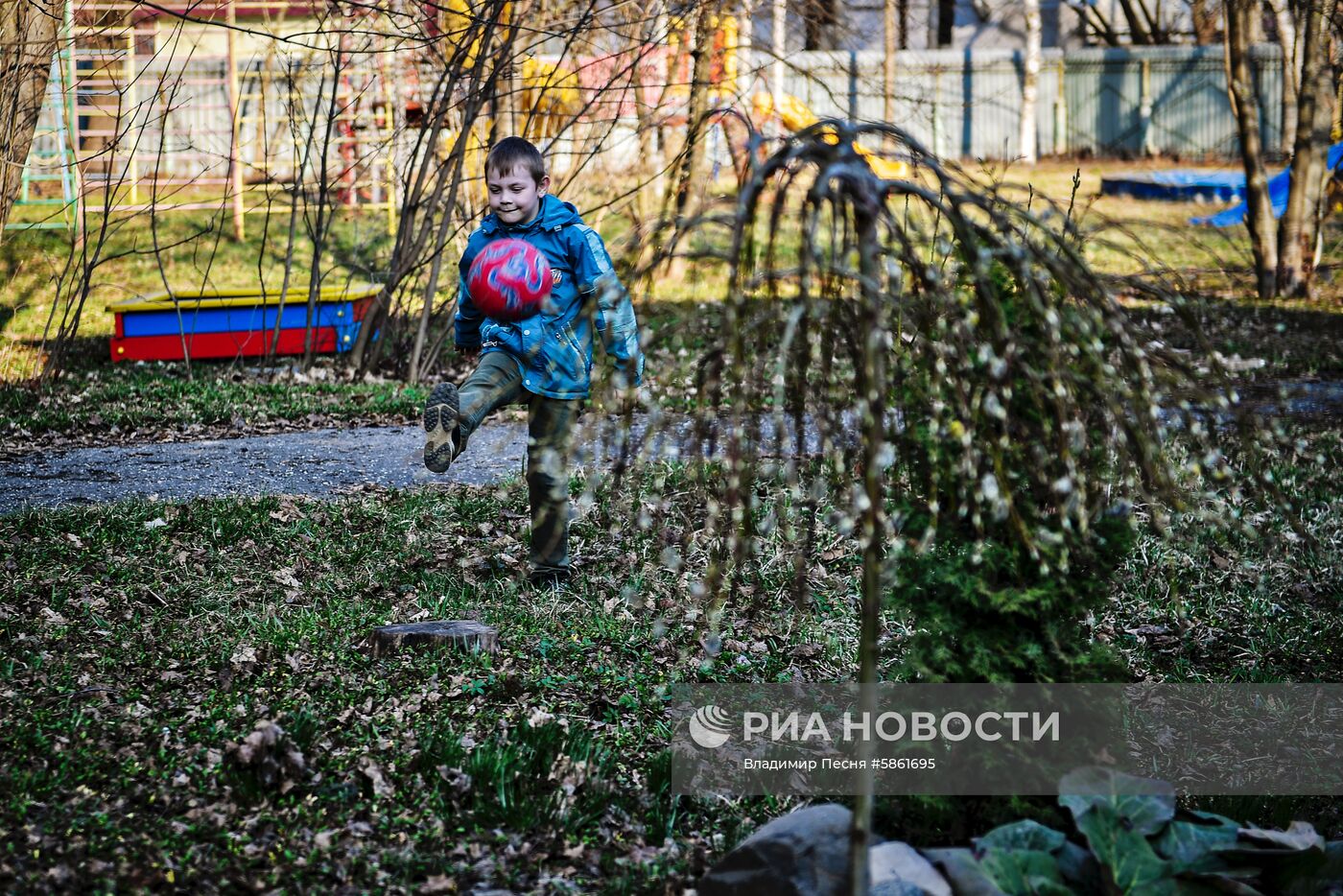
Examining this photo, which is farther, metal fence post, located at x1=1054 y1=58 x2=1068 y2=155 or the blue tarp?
metal fence post, located at x1=1054 y1=58 x2=1068 y2=155

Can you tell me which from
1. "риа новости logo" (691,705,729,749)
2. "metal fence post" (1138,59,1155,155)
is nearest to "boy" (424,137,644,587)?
"риа новости logo" (691,705,729,749)

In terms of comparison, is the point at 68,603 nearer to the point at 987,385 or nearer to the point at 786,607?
the point at 786,607

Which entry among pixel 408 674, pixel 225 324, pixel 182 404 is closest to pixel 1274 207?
pixel 225 324

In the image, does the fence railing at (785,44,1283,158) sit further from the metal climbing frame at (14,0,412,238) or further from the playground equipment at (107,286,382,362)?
the playground equipment at (107,286,382,362)

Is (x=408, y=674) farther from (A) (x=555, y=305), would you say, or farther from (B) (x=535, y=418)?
(A) (x=555, y=305)

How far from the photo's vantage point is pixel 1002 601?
9.36 feet

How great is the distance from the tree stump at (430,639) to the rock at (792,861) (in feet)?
5.45

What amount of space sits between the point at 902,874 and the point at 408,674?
1.98 meters

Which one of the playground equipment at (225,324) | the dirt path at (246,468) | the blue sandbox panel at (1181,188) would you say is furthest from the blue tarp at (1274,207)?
the dirt path at (246,468)

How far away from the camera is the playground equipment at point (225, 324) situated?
9367 mm

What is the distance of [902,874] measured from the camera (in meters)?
2.61

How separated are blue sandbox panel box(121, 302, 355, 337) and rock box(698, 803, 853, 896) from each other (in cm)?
741

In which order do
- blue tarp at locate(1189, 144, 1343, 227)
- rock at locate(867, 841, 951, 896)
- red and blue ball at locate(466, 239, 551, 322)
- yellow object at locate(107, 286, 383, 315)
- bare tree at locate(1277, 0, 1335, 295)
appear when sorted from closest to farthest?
rock at locate(867, 841, 951, 896), red and blue ball at locate(466, 239, 551, 322), yellow object at locate(107, 286, 383, 315), bare tree at locate(1277, 0, 1335, 295), blue tarp at locate(1189, 144, 1343, 227)

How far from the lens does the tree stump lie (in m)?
4.23
